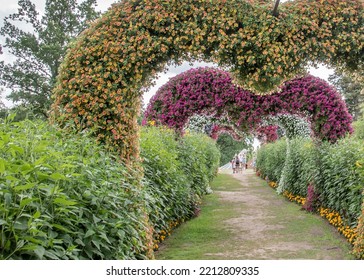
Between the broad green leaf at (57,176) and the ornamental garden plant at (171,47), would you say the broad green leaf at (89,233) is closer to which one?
the broad green leaf at (57,176)

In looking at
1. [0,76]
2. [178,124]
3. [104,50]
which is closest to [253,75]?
[104,50]

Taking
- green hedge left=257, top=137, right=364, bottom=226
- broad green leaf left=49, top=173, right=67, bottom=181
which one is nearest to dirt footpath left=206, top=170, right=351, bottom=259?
green hedge left=257, top=137, right=364, bottom=226

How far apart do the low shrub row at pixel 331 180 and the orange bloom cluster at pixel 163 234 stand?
254 cm

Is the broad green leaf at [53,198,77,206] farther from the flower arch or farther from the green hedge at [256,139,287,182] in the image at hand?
the green hedge at [256,139,287,182]

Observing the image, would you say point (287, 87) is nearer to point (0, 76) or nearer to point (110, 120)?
point (110, 120)

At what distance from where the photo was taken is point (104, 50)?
5.23m

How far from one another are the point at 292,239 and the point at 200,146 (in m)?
5.81

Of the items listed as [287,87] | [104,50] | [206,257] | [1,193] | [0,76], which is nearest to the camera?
[1,193]

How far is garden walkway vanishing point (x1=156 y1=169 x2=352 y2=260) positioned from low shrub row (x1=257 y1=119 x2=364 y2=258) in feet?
0.94

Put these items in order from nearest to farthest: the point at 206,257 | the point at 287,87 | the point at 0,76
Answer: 1. the point at 206,257
2. the point at 287,87
3. the point at 0,76

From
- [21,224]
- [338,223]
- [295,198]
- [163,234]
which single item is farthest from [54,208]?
[295,198]

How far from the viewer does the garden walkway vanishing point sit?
232 inches

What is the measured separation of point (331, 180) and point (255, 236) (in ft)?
6.40

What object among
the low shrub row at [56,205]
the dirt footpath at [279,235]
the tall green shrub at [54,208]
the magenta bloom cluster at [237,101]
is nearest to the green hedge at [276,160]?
the magenta bloom cluster at [237,101]
